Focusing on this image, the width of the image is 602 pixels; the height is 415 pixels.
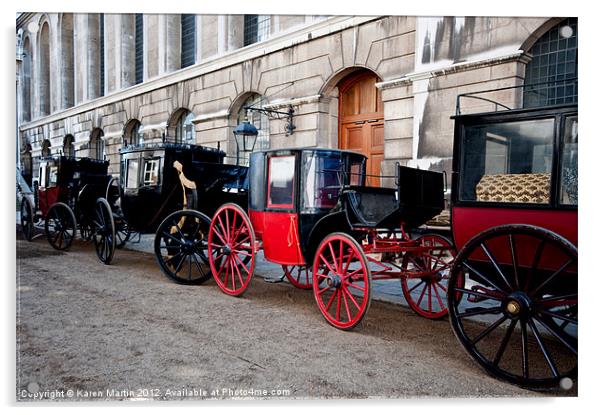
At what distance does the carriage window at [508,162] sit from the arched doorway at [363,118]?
2.74 m

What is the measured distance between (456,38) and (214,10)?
2.03m

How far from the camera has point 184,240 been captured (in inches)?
205

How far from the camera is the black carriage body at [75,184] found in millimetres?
7051

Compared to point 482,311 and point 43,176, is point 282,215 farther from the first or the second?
point 43,176

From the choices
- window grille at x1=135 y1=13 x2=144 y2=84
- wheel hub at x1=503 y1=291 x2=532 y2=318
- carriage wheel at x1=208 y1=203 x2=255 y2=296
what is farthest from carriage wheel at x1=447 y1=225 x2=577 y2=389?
window grille at x1=135 y1=13 x2=144 y2=84

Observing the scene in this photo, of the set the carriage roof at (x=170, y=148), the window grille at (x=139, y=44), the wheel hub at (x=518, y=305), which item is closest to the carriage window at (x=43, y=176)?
the carriage roof at (x=170, y=148)

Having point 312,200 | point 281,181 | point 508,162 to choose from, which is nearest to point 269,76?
point 281,181

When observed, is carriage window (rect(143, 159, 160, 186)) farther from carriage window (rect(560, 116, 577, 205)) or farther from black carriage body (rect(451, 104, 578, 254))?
carriage window (rect(560, 116, 577, 205))

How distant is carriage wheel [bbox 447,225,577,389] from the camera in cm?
235

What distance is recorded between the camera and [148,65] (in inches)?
240

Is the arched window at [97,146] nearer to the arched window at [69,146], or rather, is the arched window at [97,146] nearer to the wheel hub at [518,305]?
the arched window at [69,146]

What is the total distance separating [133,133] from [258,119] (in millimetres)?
2421

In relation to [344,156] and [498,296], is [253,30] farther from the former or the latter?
[498,296]

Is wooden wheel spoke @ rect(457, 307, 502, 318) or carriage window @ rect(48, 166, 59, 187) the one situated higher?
carriage window @ rect(48, 166, 59, 187)
